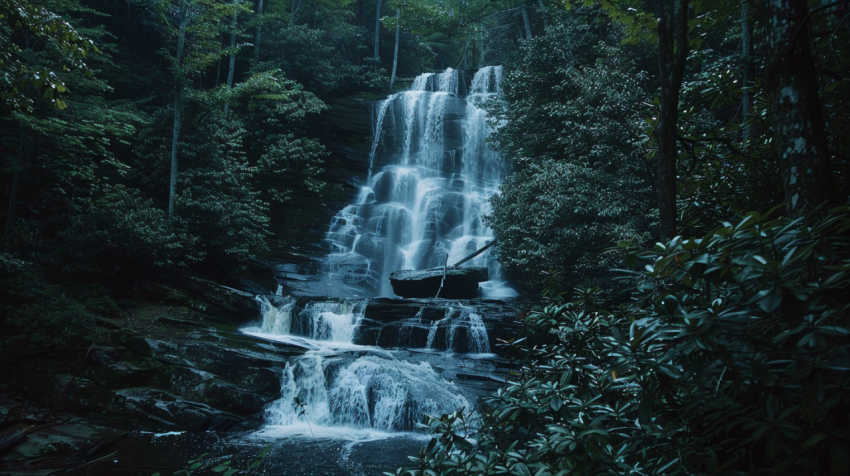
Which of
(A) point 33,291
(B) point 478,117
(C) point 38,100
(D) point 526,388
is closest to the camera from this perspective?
(D) point 526,388

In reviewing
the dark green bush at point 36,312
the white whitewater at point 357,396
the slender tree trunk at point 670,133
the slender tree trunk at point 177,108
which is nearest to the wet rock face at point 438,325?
the white whitewater at point 357,396

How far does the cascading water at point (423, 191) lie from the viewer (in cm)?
1780

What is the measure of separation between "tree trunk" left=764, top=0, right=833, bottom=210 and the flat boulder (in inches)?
490

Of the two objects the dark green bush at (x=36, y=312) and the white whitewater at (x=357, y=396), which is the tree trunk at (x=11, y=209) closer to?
the dark green bush at (x=36, y=312)

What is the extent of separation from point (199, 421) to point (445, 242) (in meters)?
12.0

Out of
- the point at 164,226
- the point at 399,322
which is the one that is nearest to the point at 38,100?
the point at 164,226

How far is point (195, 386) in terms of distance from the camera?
866cm

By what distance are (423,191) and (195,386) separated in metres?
13.8

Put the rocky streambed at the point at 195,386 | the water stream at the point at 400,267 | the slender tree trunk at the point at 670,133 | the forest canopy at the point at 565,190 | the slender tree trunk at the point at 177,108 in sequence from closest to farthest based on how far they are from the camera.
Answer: the forest canopy at the point at 565,190 → the slender tree trunk at the point at 670,133 → the rocky streambed at the point at 195,386 → the water stream at the point at 400,267 → the slender tree trunk at the point at 177,108

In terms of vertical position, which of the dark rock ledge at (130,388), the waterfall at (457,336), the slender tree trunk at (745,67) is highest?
the slender tree trunk at (745,67)

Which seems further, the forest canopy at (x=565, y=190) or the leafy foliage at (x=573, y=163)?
the leafy foliage at (x=573, y=163)

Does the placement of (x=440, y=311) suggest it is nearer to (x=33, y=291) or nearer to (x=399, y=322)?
(x=399, y=322)

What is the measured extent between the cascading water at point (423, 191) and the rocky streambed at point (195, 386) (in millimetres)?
4629

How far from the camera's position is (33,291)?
9844 mm
